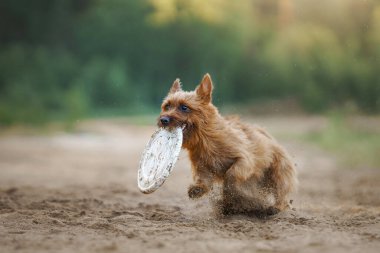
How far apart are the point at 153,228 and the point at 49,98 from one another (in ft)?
80.1

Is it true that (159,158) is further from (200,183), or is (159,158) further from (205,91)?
(205,91)

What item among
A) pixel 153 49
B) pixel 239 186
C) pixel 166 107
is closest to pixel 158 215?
pixel 239 186

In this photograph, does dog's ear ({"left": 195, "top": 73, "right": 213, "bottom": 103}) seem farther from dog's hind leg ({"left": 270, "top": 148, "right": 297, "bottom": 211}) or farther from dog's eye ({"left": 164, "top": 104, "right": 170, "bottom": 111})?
dog's hind leg ({"left": 270, "top": 148, "right": 297, "bottom": 211})

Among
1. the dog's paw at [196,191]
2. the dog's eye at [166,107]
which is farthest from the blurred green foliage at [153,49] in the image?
the dog's paw at [196,191]

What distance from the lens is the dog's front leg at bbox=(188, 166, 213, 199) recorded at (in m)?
6.33

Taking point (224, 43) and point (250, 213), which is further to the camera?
point (224, 43)

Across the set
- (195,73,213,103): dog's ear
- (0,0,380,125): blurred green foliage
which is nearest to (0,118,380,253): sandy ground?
(195,73,213,103): dog's ear

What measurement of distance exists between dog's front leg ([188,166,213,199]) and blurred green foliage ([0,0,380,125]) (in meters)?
21.6

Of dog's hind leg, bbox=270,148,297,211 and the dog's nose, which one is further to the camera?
dog's hind leg, bbox=270,148,297,211

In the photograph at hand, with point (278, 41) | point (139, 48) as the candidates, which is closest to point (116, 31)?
point (139, 48)

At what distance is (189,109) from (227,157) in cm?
68

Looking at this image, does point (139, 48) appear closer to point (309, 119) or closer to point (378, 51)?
point (309, 119)

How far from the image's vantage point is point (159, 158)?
6.69 metres

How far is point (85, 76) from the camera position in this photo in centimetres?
3189
